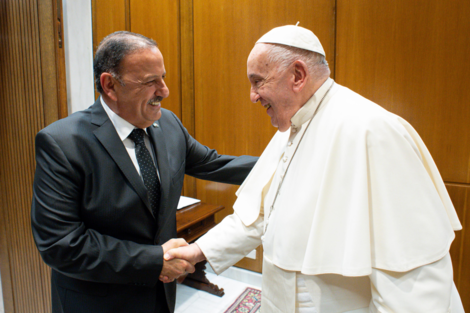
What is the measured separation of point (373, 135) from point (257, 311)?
242cm

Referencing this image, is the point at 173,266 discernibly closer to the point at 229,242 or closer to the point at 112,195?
the point at 229,242

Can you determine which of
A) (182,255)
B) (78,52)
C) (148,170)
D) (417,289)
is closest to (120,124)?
(148,170)

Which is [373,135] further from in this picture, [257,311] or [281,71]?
[257,311]

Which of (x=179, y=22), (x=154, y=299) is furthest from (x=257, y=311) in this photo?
(x=179, y=22)

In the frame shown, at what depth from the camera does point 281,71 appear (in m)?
1.26

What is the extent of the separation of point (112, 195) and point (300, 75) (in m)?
1.05

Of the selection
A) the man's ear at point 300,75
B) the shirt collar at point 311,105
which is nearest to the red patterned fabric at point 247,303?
the shirt collar at point 311,105

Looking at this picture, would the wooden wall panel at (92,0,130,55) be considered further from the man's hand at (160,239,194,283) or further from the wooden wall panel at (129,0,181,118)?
the man's hand at (160,239,194,283)

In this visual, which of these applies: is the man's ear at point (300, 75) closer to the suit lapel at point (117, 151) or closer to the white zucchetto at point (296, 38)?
the white zucchetto at point (296, 38)

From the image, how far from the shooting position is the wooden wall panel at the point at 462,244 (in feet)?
7.41

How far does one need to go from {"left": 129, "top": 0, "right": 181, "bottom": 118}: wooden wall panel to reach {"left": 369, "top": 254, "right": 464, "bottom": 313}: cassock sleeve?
291 cm

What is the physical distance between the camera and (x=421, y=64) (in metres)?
2.29

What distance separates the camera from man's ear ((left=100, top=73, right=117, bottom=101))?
1.54 metres

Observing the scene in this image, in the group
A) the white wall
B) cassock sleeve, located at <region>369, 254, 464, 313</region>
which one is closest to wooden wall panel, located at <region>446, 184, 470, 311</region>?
cassock sleeve, located at <region>369, 254, 464, 313</region>
